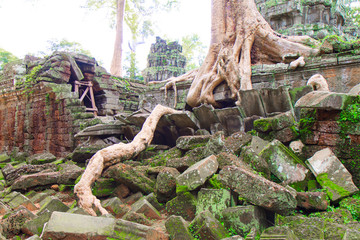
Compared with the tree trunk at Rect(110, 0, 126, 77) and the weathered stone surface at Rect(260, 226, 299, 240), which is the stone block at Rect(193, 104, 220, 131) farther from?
the tree trunk at Rect(110, 0, 126, 77)

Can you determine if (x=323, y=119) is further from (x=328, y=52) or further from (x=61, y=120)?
(x=61, y=120)

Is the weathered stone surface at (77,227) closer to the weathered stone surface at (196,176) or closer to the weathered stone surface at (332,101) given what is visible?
the weathered stone surface at (196,176)

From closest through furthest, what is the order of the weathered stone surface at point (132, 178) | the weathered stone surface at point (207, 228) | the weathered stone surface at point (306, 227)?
the weathered stone surface at point (306, 227) → the weathered stone surface at point (207, 228) → the weathered stone surface at point (132, 178)

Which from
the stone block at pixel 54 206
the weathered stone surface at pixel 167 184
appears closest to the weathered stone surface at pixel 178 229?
the weathered stone surface at pixel 167 184

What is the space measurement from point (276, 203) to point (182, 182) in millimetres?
896

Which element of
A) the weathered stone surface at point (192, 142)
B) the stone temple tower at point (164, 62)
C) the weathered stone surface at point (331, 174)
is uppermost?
the stone temple tower at point (164, 62)

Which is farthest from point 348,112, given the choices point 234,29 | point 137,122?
point 234,29

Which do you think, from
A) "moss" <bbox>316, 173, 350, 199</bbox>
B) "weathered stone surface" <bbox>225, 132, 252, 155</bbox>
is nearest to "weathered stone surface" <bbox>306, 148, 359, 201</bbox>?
"moss" <bbox>316, 173, 350, 199</bbox>

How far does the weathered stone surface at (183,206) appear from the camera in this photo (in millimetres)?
2492

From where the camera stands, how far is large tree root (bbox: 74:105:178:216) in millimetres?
2883

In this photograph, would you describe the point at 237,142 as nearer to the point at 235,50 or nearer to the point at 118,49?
the point at 235,50

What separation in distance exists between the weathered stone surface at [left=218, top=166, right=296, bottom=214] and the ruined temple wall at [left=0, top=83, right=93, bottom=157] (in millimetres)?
6692

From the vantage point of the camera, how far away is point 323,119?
9.31ft

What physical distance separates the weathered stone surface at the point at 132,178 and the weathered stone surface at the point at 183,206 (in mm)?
573
